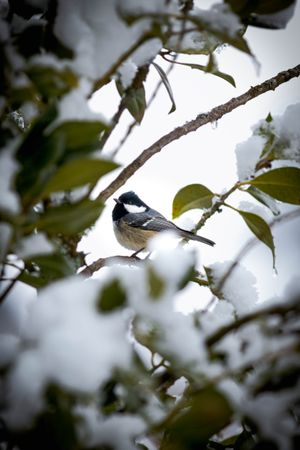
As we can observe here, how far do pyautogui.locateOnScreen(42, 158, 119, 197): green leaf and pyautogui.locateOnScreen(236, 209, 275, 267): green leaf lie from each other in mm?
440

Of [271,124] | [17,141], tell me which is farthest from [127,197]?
[17,141]

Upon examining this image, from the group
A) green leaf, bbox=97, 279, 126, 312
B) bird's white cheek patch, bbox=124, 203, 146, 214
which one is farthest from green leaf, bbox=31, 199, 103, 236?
bird's white cheek patch, bbox=124, 203, 146, 214

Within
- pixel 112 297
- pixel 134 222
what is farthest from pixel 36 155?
pixel 134 222

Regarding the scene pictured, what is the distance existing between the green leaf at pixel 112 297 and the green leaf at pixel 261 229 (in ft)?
1.56

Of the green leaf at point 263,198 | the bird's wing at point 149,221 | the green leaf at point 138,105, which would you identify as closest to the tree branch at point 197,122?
the green leaf at point 138,105

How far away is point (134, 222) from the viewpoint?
4.03m

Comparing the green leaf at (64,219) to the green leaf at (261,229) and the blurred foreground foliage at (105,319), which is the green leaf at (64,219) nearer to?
the blurred foreground foliage at (105,319)

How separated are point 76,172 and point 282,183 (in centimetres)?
50

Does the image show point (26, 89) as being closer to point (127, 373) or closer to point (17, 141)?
point (17, 141)

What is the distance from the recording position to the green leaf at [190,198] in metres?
0.90

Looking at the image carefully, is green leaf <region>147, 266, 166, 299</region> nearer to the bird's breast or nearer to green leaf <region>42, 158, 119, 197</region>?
green leaf <region>42, 158, 119, 197</region>

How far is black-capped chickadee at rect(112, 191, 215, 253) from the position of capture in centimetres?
397

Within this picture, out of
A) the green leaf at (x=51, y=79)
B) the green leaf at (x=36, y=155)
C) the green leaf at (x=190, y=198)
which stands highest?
the green leaf at (x=51, y=79)

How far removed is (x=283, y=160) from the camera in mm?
818
